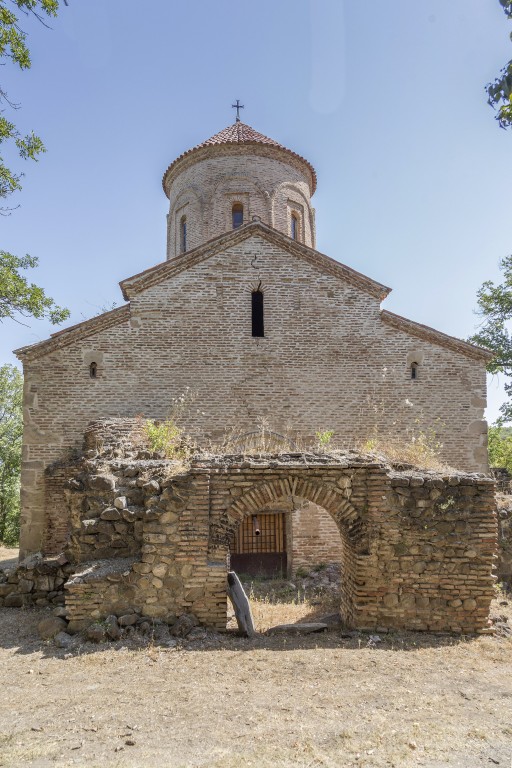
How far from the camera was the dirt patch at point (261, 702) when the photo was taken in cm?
420

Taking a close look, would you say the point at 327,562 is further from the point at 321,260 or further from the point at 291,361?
the point at 321,260

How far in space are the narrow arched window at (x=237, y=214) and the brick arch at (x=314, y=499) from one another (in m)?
11.8

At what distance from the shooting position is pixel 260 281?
12.5m

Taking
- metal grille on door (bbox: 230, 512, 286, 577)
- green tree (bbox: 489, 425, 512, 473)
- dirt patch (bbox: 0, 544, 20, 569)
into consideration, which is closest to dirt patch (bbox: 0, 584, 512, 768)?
metal grille on door (bbox: 230, 512, 286, 577)

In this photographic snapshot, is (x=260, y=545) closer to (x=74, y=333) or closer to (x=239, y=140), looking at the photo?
(x=74, y=333)

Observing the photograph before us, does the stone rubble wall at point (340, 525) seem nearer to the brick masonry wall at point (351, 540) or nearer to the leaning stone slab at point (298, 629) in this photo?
the brick masonry wall at point (351, 540)

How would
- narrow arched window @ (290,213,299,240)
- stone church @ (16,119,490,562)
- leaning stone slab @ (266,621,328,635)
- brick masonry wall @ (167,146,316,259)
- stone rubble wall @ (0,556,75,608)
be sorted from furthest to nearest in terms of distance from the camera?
narrow arched window @ (290,213,299,240) < brick masonry wall @ (167,146,316,259) < stone church @ (16,119,490,562) < stone rubble wall @ (0,556,75,608) < leaning stone slab @ (266,621,328,635)

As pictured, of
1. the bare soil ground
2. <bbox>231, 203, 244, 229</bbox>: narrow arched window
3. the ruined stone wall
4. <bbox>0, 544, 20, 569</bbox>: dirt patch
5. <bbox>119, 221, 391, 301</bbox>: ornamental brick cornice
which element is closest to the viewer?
the bare soil ground

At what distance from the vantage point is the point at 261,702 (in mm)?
5062

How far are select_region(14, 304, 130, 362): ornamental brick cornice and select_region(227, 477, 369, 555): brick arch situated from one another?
20.7ft

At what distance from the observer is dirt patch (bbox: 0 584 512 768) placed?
13.8 ft

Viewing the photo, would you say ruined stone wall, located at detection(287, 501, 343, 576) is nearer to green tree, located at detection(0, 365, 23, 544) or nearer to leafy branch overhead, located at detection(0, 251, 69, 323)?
leafy branch overhead, located at detection(0, 251, 69, 323)

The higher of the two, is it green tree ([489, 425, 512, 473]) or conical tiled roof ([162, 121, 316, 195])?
conical tiled roof ([162, 121, 316, 195])

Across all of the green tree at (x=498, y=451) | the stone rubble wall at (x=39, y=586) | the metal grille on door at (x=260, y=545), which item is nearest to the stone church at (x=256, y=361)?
the metal grille on door at (x=260, y=545)
